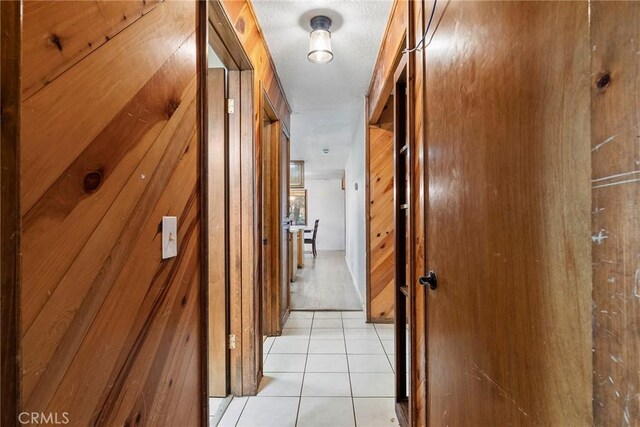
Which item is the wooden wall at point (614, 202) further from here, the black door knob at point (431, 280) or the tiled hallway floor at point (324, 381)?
the tiled hallway floor at point (324, 381)

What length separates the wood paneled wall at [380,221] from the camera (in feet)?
10.7

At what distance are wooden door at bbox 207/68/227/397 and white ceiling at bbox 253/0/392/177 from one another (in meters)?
0.55

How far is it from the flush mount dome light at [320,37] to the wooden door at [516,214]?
118 cm

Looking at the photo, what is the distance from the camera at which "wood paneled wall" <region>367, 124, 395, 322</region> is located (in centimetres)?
327

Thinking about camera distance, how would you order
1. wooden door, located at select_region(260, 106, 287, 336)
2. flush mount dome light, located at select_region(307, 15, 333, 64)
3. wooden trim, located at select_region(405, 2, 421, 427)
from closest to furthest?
1. wooden trim, located at select_region(405, 2, 421, 427)
2. flush mount dome light, located at select_region(307, 15, 333, 64)
3. wooden door, located at select_region(260, 106, 287, 336)

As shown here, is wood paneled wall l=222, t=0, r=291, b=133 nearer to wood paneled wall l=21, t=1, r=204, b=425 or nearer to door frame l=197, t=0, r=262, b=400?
door frame l=197, t=0, r=262, b=400

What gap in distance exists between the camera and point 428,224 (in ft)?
3.93

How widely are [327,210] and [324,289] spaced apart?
19.2ft

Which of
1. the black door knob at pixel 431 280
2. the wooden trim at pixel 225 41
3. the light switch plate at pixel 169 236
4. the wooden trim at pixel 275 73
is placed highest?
the wooden trim at pixel 275 73

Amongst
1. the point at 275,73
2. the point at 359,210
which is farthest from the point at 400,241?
the point at 359,210

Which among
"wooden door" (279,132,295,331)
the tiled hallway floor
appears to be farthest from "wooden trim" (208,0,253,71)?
the tiled hallway floor

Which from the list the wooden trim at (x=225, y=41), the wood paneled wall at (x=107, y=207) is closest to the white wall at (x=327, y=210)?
the wooden trim at (x=225, y=41)

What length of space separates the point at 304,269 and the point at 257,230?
14.7 ft

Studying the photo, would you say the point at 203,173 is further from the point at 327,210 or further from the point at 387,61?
the point at 327,210
